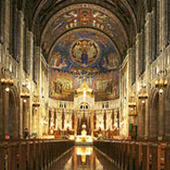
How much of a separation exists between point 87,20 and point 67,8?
19.8 feet

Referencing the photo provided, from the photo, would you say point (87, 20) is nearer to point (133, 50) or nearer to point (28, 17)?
point (133, 50)

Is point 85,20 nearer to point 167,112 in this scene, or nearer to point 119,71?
point 119,71

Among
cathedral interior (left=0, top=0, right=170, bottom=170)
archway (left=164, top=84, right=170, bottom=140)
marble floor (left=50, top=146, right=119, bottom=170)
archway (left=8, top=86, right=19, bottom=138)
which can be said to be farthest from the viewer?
archway (left=8, top=86, right=19, bottom=138)

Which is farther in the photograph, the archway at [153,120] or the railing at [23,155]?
the archway at [153,120]

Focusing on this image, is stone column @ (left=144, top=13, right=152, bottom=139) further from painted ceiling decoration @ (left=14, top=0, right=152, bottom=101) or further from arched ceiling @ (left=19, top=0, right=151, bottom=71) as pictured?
painted ceiling decoration @ (left=14, top=0, right=152, bottom=101)

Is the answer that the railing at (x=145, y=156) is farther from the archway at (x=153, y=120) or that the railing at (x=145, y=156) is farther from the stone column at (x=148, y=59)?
the stone column at (x=148, y=59)

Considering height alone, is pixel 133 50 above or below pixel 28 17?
below

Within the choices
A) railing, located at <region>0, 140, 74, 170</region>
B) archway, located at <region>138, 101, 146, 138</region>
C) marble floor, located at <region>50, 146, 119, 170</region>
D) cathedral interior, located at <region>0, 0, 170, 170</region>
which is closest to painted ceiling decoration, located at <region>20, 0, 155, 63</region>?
cathedral interior, located at <region>0, 0, 170, 170</region>

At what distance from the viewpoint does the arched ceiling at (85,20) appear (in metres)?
35.8

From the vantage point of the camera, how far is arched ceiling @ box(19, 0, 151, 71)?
1409 inches

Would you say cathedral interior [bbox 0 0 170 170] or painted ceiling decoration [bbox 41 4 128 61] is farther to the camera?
painted ceiling decoration [bbox 41 4 128 61]

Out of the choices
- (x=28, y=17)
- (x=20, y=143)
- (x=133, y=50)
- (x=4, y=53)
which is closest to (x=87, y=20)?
(x=133, y=50)

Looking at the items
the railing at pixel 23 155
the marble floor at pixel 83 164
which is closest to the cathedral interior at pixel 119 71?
the railing at pixel 23 155

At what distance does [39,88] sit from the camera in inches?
1555
